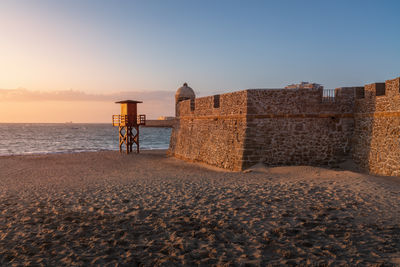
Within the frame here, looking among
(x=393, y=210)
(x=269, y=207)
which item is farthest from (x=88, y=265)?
(x=393, y=210)

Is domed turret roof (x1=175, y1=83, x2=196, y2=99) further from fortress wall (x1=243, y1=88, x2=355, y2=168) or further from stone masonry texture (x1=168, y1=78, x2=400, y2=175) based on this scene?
fortress wall (x1=243, y1=88, x2=355, y2=168)

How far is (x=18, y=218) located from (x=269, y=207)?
6445 mm

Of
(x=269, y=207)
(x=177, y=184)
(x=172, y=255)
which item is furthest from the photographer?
(x=177, y=184)

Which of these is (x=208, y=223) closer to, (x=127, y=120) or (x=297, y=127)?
(x=297, y=127)

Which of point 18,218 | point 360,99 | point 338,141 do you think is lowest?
point 18,218

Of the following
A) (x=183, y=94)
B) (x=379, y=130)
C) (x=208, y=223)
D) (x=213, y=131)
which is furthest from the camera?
(x=183, y=94)

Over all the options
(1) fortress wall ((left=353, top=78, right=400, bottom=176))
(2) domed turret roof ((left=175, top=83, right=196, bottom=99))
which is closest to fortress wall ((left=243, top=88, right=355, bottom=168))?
(1) fortress wall ((left=353, top=78, right=400, bottom=176))

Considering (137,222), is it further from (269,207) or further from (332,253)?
(332,253)

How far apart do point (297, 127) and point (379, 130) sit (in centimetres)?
346

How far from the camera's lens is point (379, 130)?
11.6 m

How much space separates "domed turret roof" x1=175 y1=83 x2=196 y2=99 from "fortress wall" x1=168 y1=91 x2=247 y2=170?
0.89 m

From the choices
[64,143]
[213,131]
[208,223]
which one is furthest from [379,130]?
[64,143]

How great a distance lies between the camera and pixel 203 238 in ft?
18.4

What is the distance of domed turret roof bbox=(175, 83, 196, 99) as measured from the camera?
2295 centimetres
